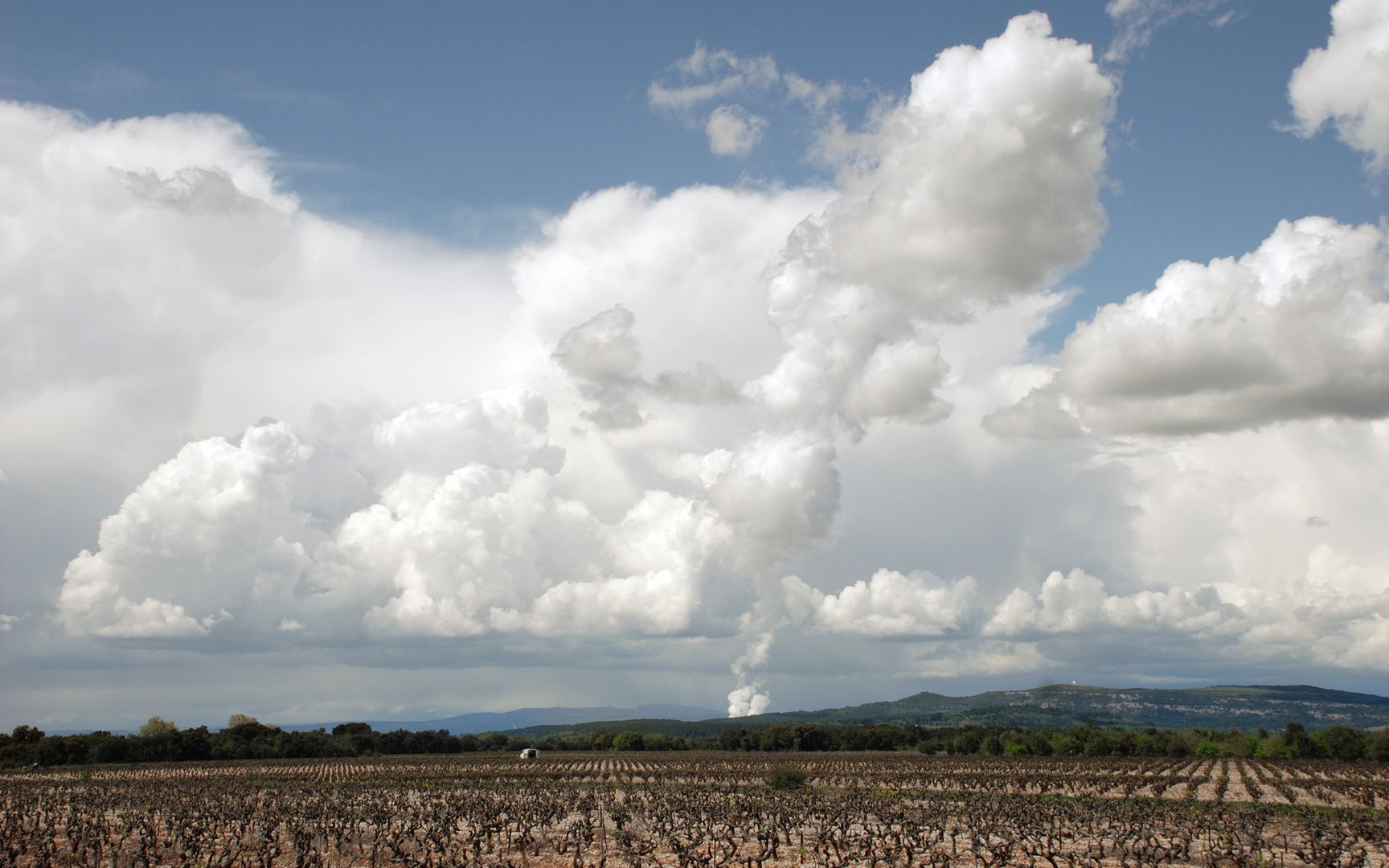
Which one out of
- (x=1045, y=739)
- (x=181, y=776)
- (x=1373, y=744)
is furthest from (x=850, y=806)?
(x=1373, y=744)

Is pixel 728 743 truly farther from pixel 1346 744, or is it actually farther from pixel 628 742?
pixel 1346 744

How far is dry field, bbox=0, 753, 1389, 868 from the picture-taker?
31875 millimetres

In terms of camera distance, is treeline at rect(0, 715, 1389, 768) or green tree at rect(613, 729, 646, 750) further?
green tree at rect(613, 729, 646, 750)

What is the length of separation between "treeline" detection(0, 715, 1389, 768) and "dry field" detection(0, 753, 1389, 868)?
32.3 m

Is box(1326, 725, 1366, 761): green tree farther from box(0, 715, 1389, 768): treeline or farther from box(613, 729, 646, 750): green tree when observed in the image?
box(613, 729, 646, 750): green tree

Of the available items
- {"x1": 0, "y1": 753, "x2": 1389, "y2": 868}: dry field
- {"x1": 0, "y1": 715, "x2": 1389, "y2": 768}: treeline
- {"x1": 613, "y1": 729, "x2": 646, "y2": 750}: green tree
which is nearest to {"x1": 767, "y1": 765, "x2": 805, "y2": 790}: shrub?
{"x1": 0, "y1": 753, "x2": 1389, "y2": 868}: dry field

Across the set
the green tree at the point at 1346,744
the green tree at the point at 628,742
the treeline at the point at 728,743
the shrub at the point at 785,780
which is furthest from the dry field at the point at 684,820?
the green tree at the point at 628,742

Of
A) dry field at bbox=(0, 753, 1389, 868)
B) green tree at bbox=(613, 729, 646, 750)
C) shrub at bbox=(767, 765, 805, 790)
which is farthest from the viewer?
green tree at bbox=(613, 729, 646, 750)

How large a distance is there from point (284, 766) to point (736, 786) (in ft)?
224

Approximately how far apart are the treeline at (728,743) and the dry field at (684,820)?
32.3 metres

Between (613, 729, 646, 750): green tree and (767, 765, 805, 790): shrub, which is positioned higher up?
(767, 765, 805, 790): shrub

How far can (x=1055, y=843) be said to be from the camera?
38812 millimetres

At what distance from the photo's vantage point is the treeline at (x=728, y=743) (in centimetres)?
11688

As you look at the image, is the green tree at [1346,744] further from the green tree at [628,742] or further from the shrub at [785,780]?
the green tree at [628,742]
